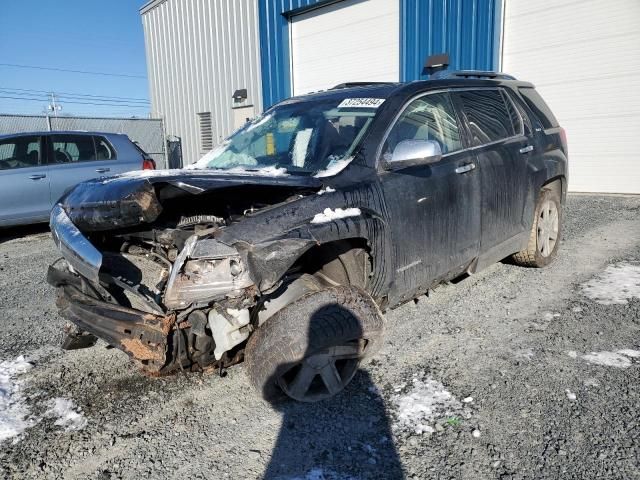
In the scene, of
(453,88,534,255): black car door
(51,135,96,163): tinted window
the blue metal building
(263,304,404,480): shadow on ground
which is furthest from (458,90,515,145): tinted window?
the blue metal building

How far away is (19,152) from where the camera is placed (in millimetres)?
7238

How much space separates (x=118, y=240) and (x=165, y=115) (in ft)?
56.5

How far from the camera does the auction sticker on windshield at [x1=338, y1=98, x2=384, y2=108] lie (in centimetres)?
325

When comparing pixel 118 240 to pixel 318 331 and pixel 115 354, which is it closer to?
pixel 115 354

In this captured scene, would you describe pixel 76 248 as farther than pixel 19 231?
No

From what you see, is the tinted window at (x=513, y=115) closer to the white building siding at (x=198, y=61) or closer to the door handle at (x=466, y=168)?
the door handle at (x=466, y=168)

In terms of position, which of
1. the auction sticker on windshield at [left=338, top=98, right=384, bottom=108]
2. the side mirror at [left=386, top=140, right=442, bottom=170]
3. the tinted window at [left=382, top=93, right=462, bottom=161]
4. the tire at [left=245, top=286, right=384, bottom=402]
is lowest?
the tire at [left=245, top=286, right=384, bottom=402]

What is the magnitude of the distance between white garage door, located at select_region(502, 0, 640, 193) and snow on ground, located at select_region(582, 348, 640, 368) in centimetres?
765

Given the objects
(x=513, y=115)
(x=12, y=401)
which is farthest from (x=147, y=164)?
(x=513, y=115)

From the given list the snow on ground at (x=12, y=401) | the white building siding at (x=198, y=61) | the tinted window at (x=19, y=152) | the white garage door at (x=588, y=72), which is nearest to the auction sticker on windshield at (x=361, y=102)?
the snow on ground at (x=12, y=401)

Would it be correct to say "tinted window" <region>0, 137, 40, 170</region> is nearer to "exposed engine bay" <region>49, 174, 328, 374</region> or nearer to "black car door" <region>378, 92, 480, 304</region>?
"exposed engine bay" <region>49, 174, 328, 374</region>

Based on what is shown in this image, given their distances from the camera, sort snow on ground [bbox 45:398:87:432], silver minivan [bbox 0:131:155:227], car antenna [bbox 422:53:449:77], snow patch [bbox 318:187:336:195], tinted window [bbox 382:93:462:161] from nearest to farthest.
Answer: snow on ground [bbox 45:398:87:432]
snow patch [bbox 318:187:336:195]
tinted window [bbox 382:93:462:161]
silver minivan [bbox 0:131:155:227]
car antenna [bbox 422:53:449:77]

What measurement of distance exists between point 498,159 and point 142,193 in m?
2.79

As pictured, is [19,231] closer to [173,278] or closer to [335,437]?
[173,278]
